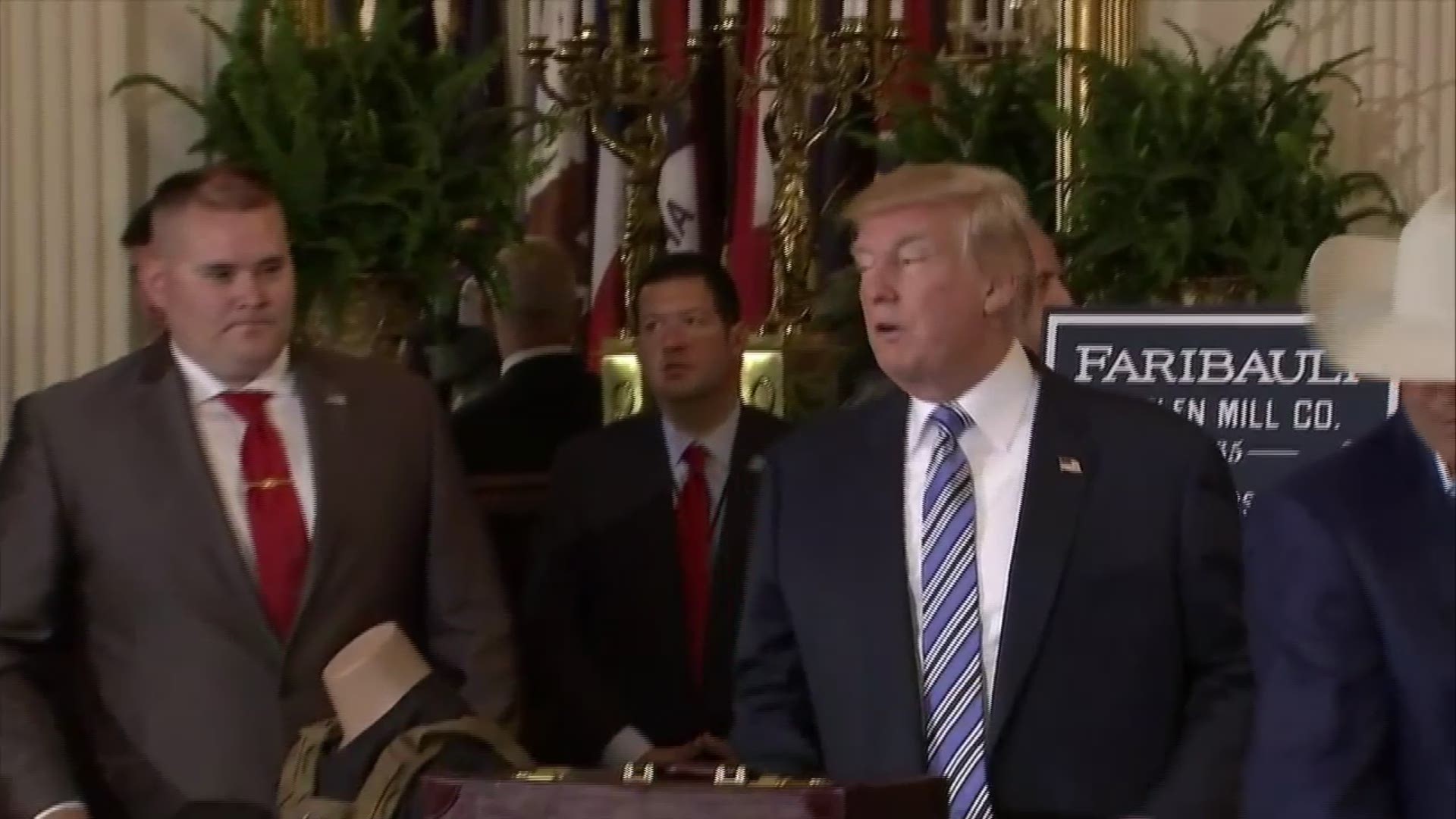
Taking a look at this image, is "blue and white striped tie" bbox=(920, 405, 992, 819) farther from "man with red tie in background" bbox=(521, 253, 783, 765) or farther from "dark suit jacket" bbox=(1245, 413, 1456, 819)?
"man with red tie in background" bbox=(521, 253, 783, 765)

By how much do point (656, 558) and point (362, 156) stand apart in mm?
993

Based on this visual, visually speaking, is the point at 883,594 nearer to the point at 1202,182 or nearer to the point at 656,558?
the point at 656,558

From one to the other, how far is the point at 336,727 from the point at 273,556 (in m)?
0.33

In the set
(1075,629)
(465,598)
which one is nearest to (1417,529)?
(1075,629)

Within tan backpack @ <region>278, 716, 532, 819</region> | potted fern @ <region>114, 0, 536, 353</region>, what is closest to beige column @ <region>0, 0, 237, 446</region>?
potted fern @ <region>114, 0, 536, 353</region>

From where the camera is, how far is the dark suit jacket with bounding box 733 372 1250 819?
10.4 ft

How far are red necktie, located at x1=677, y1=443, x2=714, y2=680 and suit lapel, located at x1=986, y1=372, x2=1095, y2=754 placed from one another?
140 cm

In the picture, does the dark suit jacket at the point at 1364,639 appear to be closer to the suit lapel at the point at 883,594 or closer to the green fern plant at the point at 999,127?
the suit lapel at the point at 883,594

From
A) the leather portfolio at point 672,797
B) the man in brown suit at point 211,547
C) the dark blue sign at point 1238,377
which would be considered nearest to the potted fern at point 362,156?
the man in brown suit at point 211,547

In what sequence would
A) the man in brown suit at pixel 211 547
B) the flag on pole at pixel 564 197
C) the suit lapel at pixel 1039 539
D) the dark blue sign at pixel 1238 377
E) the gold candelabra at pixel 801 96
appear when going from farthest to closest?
the flag on pole at pixel 564 197 → the gold candelabra at pixel 801 96 → the dark blue sign at pixel 1238 377 → the man in brown suit at pixel 211 547 → the suit lapel at pixel 1039 539

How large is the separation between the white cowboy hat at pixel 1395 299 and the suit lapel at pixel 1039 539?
50cm

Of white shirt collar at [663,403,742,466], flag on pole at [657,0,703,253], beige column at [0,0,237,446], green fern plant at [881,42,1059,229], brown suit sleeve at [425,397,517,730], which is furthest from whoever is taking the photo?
flag on pole at [657,0,703,253]

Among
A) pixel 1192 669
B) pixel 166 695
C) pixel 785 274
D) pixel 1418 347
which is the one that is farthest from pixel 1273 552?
pixel 785 274

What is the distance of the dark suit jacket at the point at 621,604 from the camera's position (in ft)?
14.5
